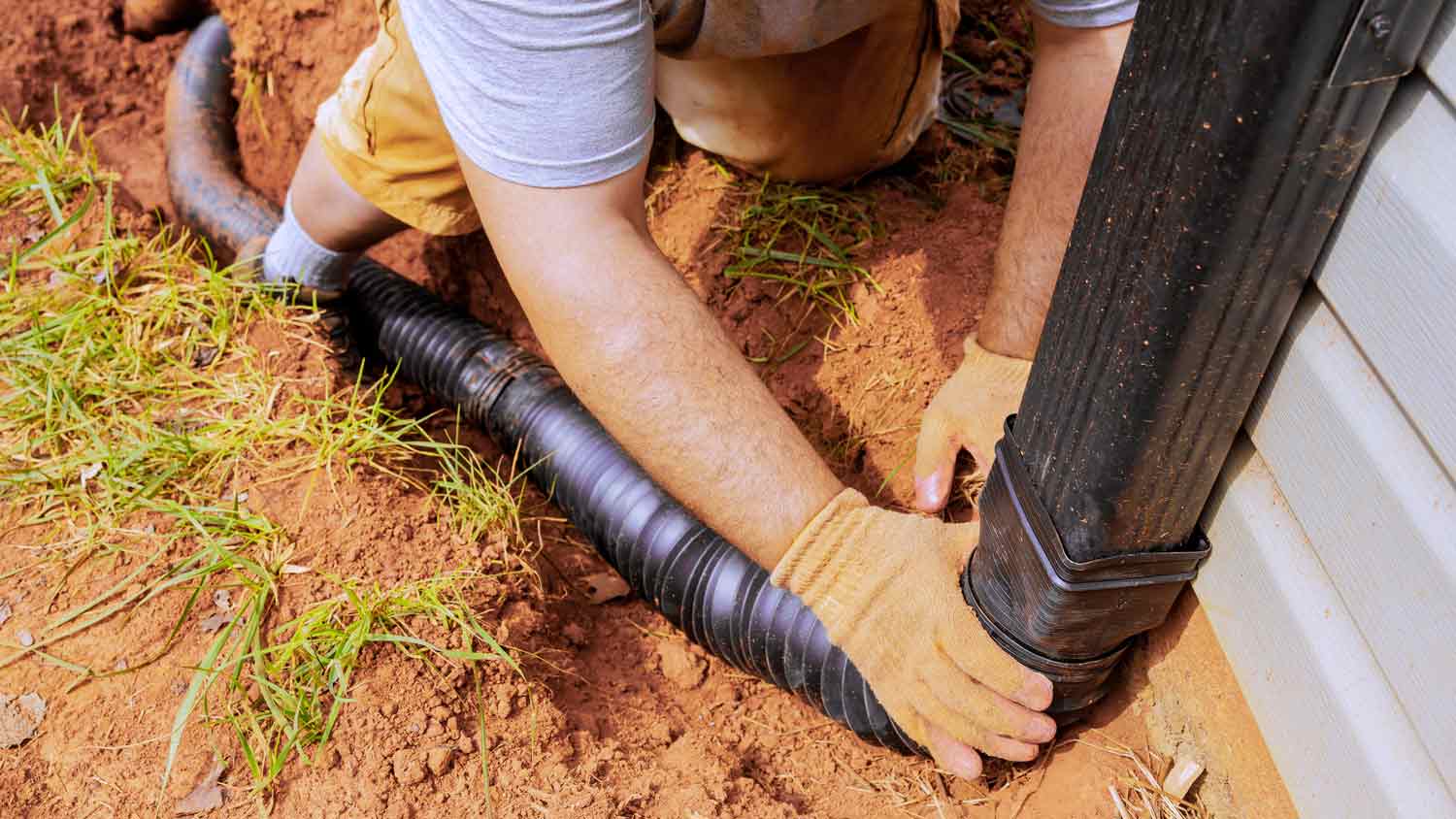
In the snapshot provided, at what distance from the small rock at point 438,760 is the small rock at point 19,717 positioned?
0.70 meters

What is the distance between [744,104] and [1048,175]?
88 cm

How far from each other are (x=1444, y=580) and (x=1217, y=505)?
0.43 m

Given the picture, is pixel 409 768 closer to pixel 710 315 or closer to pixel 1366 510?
pixel 710 315

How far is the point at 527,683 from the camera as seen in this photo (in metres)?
1.94

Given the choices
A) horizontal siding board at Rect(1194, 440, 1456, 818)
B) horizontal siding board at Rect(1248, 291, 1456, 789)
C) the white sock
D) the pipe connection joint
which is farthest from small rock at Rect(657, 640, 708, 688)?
the white sock

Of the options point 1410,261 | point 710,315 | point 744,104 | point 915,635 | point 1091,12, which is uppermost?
point 1410,261

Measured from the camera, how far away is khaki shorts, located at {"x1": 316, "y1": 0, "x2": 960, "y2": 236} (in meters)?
2.28

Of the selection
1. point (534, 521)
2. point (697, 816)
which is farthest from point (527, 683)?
point (534, 521)

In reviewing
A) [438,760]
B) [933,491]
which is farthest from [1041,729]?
[438,760]

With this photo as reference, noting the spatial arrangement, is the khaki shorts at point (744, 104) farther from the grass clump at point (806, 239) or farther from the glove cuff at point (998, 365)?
the glove cuff at point (998, 365)

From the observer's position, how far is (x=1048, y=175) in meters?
2.15

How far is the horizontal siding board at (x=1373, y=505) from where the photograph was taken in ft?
3.78

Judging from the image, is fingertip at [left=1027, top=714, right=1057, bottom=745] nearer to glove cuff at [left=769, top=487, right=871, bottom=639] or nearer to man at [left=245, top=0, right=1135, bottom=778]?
man at [left=245, top=0, right=1135, bottom=778]

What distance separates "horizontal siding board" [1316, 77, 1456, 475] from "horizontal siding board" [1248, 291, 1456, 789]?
6 cm
